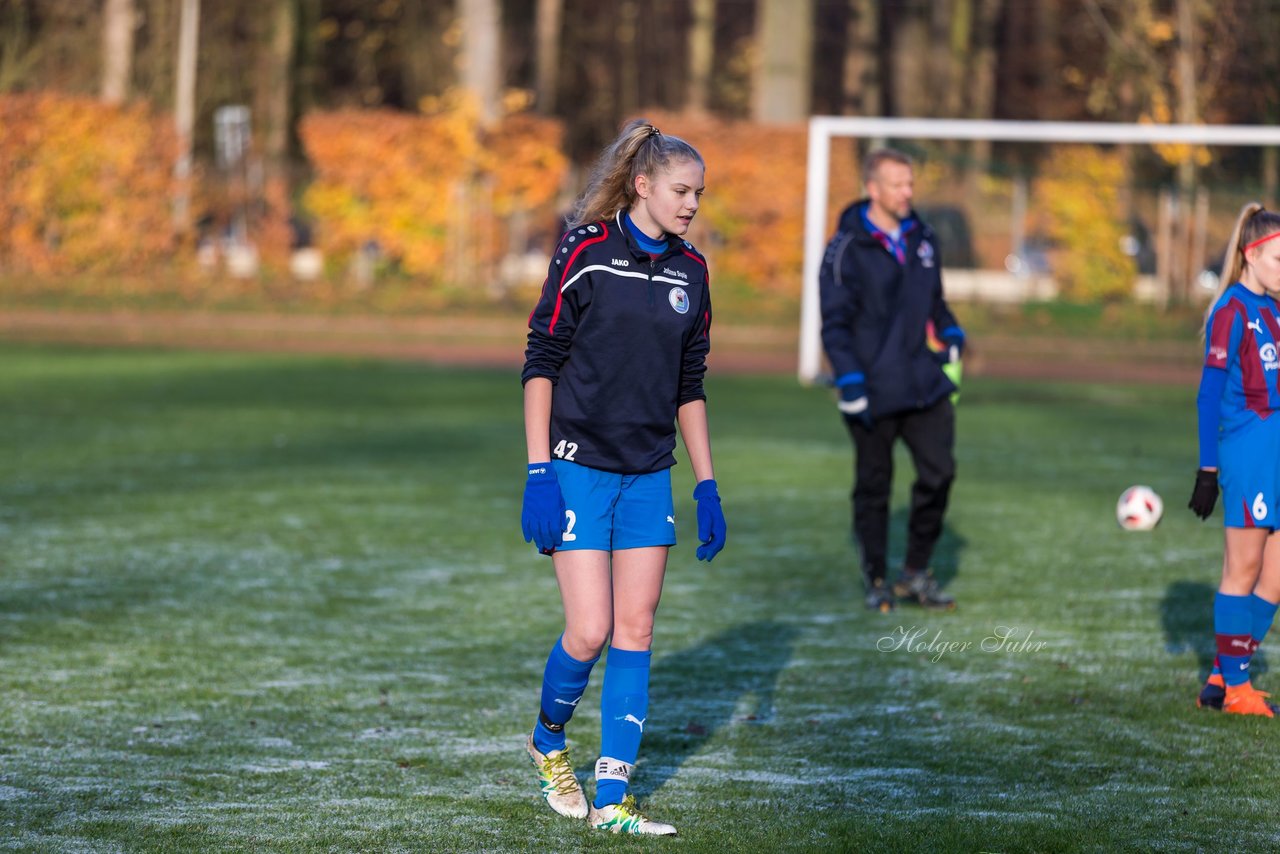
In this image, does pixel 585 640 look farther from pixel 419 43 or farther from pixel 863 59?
pixel 419 43

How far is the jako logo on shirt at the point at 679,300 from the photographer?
500cm

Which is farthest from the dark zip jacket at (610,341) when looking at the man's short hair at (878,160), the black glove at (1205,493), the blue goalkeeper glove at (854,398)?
the man's short hair at (878,160)

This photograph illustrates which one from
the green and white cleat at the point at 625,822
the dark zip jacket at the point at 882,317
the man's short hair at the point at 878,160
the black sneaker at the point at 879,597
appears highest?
the man's short hair at the point at 878,160

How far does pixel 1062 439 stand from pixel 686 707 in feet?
30.6

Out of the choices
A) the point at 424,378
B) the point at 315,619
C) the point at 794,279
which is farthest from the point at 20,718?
the point at 794,279

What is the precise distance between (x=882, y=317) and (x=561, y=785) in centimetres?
364

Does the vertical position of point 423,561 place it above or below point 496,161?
below

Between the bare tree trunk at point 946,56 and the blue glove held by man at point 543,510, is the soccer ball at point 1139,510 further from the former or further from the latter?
the bare tree trunk at point 946,56

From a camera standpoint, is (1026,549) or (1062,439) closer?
(1026,549)

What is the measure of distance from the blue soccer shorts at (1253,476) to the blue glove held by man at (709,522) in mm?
2116

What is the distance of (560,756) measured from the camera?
17.1 feet

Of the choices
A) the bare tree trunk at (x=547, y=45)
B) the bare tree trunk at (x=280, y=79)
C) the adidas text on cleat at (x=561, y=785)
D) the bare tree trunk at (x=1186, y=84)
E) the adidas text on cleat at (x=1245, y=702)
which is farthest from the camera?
the bare tree trunk at (x=547, y=45)

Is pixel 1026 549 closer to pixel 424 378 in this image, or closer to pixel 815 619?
pixel 815 619

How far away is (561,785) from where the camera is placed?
5184 mm
